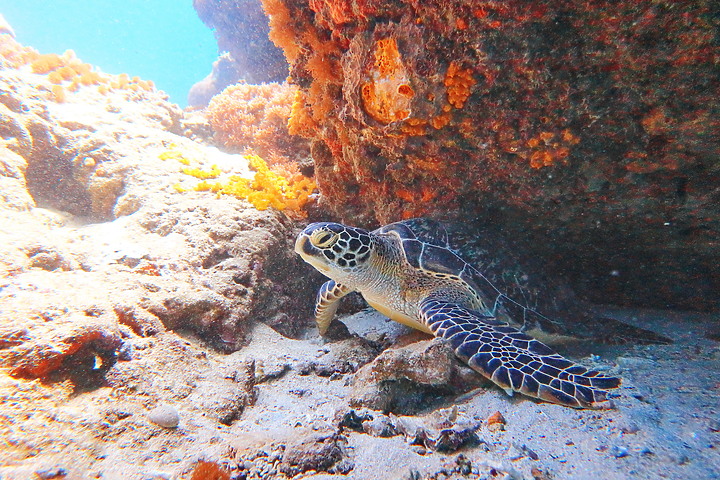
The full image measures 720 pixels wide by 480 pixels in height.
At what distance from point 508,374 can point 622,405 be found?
54 cm

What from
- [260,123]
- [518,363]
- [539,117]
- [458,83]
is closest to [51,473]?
[518,363]

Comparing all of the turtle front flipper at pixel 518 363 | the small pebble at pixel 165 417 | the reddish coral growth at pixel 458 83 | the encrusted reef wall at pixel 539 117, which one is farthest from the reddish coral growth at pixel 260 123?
the small pebble at pixel 165 417

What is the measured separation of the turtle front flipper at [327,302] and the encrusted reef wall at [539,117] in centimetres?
105

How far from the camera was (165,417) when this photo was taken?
162cm

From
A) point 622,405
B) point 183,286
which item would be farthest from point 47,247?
point 622,405

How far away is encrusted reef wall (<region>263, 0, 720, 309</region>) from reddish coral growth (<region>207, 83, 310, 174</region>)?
7.19 ft

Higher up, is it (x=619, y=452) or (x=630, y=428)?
(x=630, y=428)

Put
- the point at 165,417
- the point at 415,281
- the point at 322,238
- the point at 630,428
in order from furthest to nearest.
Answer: the point at 415,281 < the point at 322,238 < the point at 165,417 < the point at 630,428

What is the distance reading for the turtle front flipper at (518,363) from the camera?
5.76 feet

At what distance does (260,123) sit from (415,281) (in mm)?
5394

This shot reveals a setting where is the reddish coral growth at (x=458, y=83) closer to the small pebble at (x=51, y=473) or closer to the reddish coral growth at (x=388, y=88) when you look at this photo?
the reddish coral growth at (x=388, y=88)

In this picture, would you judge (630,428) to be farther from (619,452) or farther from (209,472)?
(209,472)

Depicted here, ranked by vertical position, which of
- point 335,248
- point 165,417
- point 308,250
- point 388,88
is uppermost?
point 388,88

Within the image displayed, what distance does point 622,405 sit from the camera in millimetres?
1655
